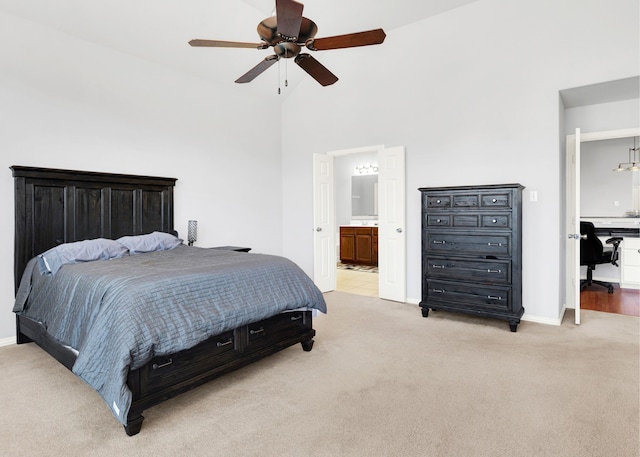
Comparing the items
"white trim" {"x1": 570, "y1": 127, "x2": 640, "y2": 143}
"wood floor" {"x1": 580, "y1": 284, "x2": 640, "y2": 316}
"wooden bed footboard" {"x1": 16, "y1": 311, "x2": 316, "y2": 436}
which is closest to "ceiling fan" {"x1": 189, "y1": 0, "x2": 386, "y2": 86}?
"wooden bed footboard" {"x1": 16, "y1": 311, "x2": 316, "y2": 436}

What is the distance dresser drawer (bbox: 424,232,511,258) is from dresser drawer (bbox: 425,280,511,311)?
14.0 inches

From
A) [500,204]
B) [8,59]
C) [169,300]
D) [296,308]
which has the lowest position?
[296,308]

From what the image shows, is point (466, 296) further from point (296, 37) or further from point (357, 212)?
point (357, 212)

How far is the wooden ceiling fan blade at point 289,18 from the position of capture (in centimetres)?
204

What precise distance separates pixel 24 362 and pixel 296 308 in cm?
224

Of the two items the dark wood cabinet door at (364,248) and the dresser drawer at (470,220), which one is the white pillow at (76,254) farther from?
the dark wood cabinet door at (364,248)

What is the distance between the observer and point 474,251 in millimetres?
3818

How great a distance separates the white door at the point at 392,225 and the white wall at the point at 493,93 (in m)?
0.11

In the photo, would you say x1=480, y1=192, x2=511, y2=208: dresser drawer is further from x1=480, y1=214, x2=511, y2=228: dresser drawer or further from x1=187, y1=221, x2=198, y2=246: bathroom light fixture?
x1=187, y1=221, x2=198, y2=246: bathroom light fixture

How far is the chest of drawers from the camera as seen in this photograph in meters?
3.62

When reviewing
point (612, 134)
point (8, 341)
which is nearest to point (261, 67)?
point (8, 341)

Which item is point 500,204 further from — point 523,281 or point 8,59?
point 8,59

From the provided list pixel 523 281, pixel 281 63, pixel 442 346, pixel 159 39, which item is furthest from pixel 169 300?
pixel 281 63

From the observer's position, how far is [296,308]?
2836 millimetres
